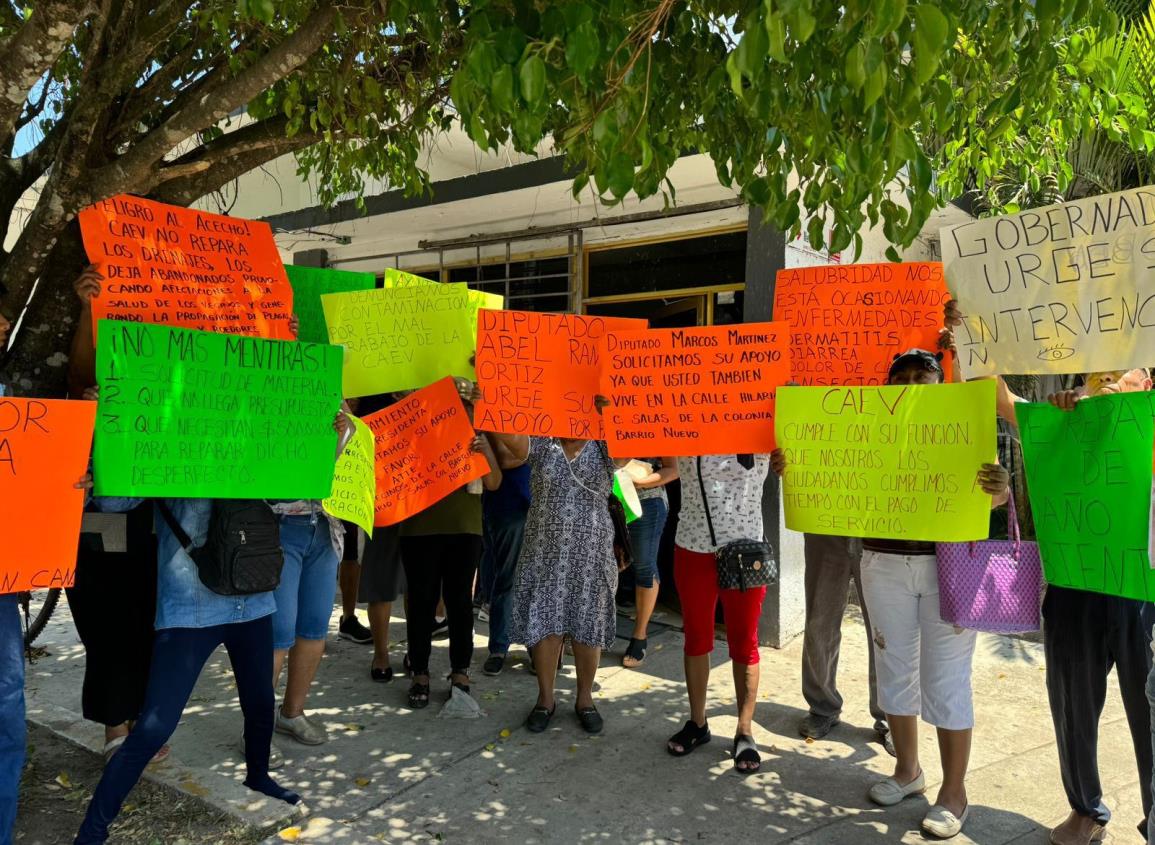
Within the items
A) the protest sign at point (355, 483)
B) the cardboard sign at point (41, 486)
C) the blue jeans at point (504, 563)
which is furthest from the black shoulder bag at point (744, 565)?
the cardboard sign at point (41, 486)

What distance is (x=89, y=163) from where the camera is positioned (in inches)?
150

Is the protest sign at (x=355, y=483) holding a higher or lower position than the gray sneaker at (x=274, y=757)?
higher

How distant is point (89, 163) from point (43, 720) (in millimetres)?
3034

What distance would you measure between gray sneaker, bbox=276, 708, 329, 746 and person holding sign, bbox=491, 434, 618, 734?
1145mm

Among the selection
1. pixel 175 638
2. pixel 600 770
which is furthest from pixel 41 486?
pixel 600 770

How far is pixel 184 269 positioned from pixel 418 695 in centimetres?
289

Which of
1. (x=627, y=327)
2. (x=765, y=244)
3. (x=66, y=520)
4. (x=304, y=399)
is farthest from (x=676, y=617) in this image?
(x=66, y=520)

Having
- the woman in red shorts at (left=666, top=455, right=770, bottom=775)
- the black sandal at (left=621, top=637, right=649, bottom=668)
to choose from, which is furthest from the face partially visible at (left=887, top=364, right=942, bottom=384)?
the black sandal at (left=621, top=637, right=649, bottom=668)

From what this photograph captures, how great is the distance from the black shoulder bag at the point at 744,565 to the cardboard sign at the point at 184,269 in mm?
2404

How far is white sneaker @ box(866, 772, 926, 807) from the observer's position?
4.06 meters

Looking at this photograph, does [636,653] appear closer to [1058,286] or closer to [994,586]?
[994,586]

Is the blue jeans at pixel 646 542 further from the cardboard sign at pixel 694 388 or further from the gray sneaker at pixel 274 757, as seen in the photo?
the gray sneaker at pixel 274 757

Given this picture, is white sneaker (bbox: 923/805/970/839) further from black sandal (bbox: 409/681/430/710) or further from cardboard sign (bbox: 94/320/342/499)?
cardboard sign (bbox: 94/320/342/499)

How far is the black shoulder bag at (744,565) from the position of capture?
4422 mm
